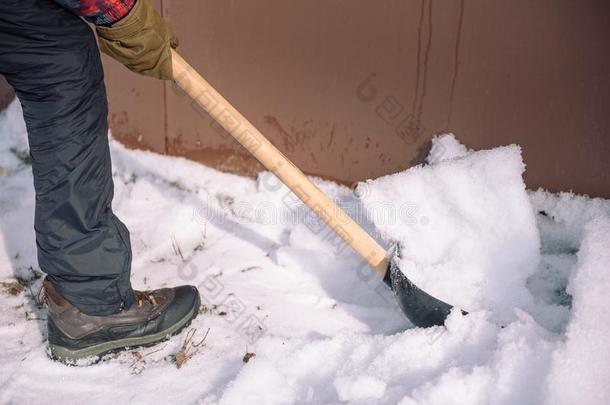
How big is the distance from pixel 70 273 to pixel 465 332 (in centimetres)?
122

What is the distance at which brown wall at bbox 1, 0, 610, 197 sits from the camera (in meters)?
2.23

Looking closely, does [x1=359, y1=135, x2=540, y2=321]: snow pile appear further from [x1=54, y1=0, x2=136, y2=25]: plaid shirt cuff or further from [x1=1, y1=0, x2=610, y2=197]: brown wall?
[x1=54, y1=0, x2=136, y2=25]: plaid shirt cuff

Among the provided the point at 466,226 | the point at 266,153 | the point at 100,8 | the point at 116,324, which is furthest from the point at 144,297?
the point at 466,226

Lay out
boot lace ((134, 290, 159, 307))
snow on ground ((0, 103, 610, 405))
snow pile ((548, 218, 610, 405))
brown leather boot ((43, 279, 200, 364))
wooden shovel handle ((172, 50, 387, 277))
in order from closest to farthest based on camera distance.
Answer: snow pile ((548, 218, 610, 405)) < snow on ground ((0, 103, 610, 405)) < wooden shovel handle ((172, 50, 387, 277)) < brown leather boot ((43, 279, 200, 364)) < boot lace ((134, 290, 159, 307))

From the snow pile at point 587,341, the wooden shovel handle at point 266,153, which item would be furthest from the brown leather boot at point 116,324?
the snow pile at point 587,341

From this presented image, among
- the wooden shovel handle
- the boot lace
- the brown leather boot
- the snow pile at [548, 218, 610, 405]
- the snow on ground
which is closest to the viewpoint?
the snow pile at [548, 218, 610, 405]

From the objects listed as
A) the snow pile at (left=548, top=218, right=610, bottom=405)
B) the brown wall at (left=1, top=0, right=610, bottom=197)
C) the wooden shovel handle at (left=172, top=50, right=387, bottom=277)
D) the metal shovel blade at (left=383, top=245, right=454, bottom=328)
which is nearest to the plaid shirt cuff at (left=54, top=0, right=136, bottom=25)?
the wooden shovel handle at (left=172, top=50, right=387, bottom=277)

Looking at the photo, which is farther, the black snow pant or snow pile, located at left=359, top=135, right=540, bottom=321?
snow pile, located at left=359, top=135, right=540, bottom=321

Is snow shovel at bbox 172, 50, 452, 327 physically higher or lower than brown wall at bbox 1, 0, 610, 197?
lower

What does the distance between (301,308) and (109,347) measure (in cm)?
68

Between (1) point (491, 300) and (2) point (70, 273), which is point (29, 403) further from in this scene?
(1) point (491, 300)

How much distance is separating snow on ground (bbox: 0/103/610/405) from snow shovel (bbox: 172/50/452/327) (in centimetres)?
11

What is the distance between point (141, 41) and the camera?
1791 millimetres

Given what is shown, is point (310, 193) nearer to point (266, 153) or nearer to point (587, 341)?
point (266, 153)
